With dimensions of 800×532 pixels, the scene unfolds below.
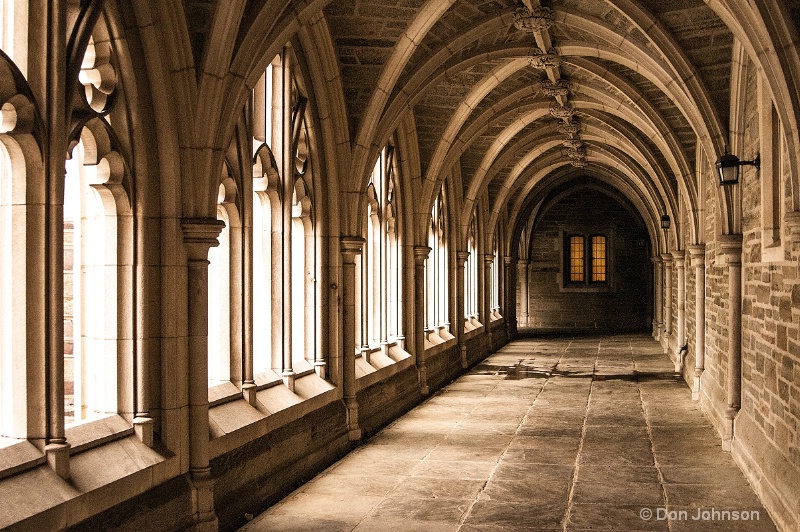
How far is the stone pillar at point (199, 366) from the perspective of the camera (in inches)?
201

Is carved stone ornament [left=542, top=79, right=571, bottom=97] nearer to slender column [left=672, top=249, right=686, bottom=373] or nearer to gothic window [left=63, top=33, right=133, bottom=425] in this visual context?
slender column [left=672, top=249, right=686, bottom=373]

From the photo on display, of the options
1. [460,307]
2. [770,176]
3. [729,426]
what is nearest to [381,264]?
[729,426]

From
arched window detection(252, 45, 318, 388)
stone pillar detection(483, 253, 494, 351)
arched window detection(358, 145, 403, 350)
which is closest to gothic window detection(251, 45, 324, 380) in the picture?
arched window detection(252, 45, 318, 388)

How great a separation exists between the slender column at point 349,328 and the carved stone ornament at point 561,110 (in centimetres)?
644

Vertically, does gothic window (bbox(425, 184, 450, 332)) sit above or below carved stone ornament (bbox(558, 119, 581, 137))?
below

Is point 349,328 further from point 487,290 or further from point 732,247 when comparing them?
point 487,290

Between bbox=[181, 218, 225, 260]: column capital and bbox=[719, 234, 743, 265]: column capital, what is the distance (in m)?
4.29

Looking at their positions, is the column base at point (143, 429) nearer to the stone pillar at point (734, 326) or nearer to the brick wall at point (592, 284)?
the stone pillar at point (734, 326)

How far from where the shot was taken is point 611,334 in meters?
23.9

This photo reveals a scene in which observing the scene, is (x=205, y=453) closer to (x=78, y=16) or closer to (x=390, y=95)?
(x=78, y=16)

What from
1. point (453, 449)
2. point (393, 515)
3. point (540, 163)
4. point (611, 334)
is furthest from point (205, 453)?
point (611, 334)

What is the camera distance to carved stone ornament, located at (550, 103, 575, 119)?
13773 mm

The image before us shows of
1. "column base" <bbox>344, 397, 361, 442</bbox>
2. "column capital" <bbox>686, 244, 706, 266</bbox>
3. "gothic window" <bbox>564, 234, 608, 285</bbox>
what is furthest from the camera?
"gothic window" <bbox>564, 234, 608, 285</bbox>

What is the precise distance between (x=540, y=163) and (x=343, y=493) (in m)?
14.0
